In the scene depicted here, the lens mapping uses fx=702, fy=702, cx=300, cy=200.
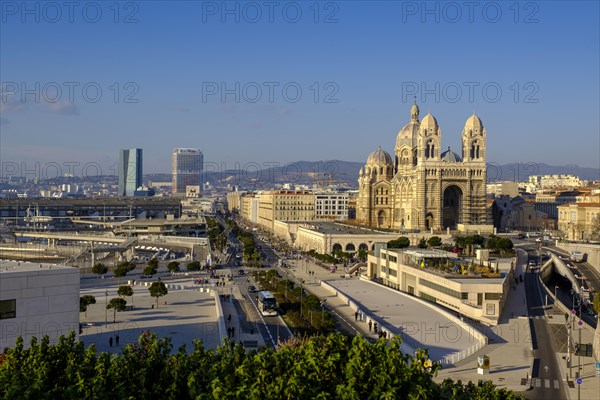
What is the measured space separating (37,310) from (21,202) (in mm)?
116736

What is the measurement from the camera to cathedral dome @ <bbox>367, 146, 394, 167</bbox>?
103250mm

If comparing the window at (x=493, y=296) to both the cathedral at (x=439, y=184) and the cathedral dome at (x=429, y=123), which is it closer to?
the cathedral at (x=439, y=184)

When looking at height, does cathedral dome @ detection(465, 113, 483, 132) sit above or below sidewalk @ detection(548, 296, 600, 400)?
above

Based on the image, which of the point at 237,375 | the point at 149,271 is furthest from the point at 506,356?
the point at 149,271

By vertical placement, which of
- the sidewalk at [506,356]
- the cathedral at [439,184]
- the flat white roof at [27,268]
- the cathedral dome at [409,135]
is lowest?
the sidewalk at [506,356]

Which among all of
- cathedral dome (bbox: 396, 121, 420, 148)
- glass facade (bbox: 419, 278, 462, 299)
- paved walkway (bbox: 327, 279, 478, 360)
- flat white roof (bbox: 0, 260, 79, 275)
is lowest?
paved walkway (bbox: 327, 279, 478, 360)

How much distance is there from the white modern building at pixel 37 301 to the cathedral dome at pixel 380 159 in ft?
260

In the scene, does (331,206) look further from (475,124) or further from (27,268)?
(27,268)

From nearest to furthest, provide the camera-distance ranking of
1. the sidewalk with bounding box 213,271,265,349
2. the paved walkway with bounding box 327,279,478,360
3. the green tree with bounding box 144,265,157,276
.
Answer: the paved walkway with bounding box 327,279,478,360
the sidewalk with bounding box 213,271,265,349
the green tree with bounding box 144,265,157,276

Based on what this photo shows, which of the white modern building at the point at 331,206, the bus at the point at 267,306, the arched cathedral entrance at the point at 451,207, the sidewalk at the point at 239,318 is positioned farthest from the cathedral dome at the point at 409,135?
the bus at the point at 267,306

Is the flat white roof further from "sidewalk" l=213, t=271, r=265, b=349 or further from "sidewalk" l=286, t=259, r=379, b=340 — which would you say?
"sidewalk" l=286, t=259, r=379, b=340

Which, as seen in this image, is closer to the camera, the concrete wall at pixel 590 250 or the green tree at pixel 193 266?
the green tree at pixel 193 266

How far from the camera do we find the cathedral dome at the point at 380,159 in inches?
4065

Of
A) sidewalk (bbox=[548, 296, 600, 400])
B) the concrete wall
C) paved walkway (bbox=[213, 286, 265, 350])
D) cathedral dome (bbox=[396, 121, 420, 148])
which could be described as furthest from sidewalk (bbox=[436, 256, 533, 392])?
cathedral dome (bbox=[396, 121, 420, 148])
